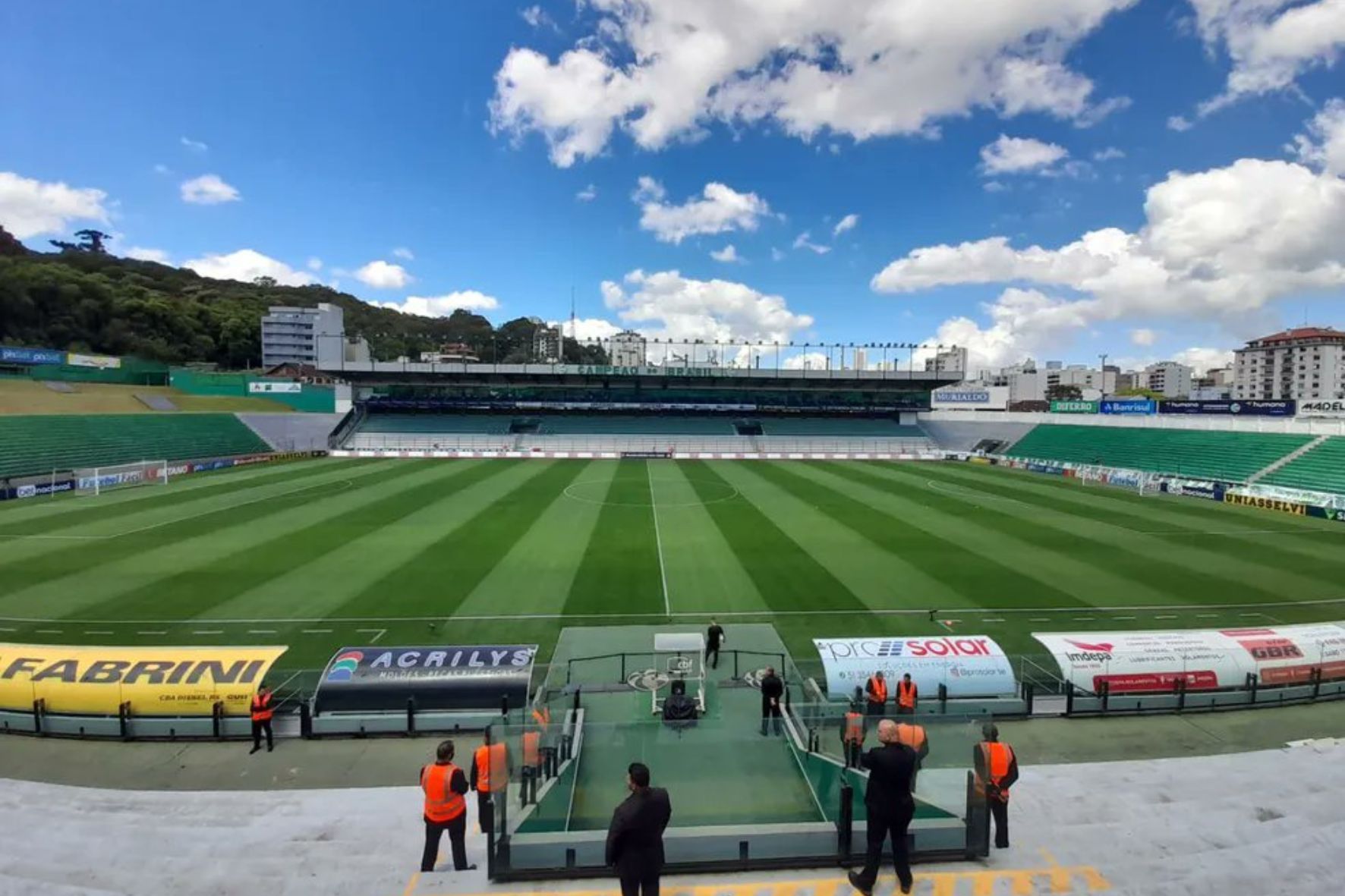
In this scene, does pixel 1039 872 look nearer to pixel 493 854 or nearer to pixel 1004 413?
pixel 493 854

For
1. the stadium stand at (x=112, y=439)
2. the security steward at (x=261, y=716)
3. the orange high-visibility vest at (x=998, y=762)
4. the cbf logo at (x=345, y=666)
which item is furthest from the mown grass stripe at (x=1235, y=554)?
the stadium stand at (x=112, y=439)

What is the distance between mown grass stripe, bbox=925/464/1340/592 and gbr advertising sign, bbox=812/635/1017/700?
555 inches

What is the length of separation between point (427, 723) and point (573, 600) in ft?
22.8

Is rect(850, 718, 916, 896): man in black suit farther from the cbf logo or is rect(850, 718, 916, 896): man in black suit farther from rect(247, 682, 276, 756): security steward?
rect(247, 682, 276, 756): security steward

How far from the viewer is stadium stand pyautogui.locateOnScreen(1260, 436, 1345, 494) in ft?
109

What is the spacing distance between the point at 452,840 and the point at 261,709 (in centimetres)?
587

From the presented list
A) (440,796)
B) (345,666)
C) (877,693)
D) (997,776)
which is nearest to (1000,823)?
(997,776)

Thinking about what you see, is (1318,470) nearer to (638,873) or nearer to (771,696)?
(771,696)

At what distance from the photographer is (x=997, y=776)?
21.2 feet

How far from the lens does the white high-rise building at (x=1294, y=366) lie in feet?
484

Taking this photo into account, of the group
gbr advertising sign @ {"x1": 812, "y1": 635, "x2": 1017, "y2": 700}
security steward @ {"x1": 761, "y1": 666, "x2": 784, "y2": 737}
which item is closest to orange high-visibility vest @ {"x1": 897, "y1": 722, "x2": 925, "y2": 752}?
security steward @ {"x1": 761, "y1": 666, "x2": 784, "y2": 737}

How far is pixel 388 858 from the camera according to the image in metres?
6.50

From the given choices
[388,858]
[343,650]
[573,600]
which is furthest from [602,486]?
[388,858]

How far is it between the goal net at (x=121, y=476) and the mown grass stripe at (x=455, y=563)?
20.6 m
